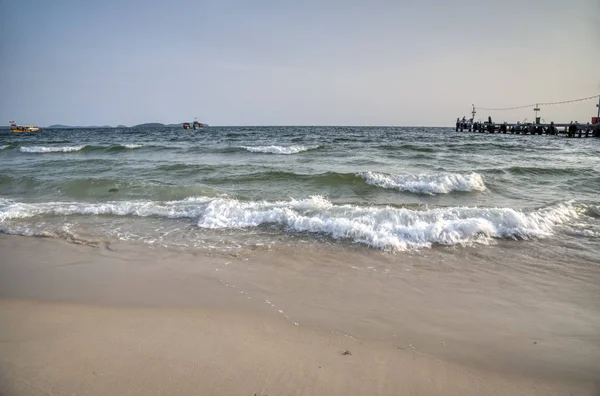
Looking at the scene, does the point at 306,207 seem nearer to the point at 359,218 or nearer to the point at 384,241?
the point at 359,218

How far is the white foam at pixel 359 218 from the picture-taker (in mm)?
5785

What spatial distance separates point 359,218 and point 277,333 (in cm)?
404

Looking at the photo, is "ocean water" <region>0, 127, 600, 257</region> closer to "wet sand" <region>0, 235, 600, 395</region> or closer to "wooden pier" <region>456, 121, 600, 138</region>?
"wet sand" <region>0, 235, 600, 395</region>

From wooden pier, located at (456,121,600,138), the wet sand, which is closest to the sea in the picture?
the wet sand

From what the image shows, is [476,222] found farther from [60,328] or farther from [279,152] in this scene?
[279,152]

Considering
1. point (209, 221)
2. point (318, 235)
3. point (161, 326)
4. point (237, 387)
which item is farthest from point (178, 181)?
point (237, 387)

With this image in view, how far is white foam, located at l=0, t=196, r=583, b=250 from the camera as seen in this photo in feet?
19.0

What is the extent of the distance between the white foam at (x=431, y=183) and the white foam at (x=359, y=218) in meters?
2.99

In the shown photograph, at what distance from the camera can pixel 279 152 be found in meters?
21.9

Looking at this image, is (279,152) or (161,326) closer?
(161,326)

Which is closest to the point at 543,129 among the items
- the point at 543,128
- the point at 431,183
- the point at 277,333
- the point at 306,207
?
the point at 543,128

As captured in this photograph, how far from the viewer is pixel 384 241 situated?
217 inches

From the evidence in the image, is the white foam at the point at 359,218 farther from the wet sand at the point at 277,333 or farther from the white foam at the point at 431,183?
the white foam at the point at 431,183

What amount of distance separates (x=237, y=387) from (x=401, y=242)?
3.91m
